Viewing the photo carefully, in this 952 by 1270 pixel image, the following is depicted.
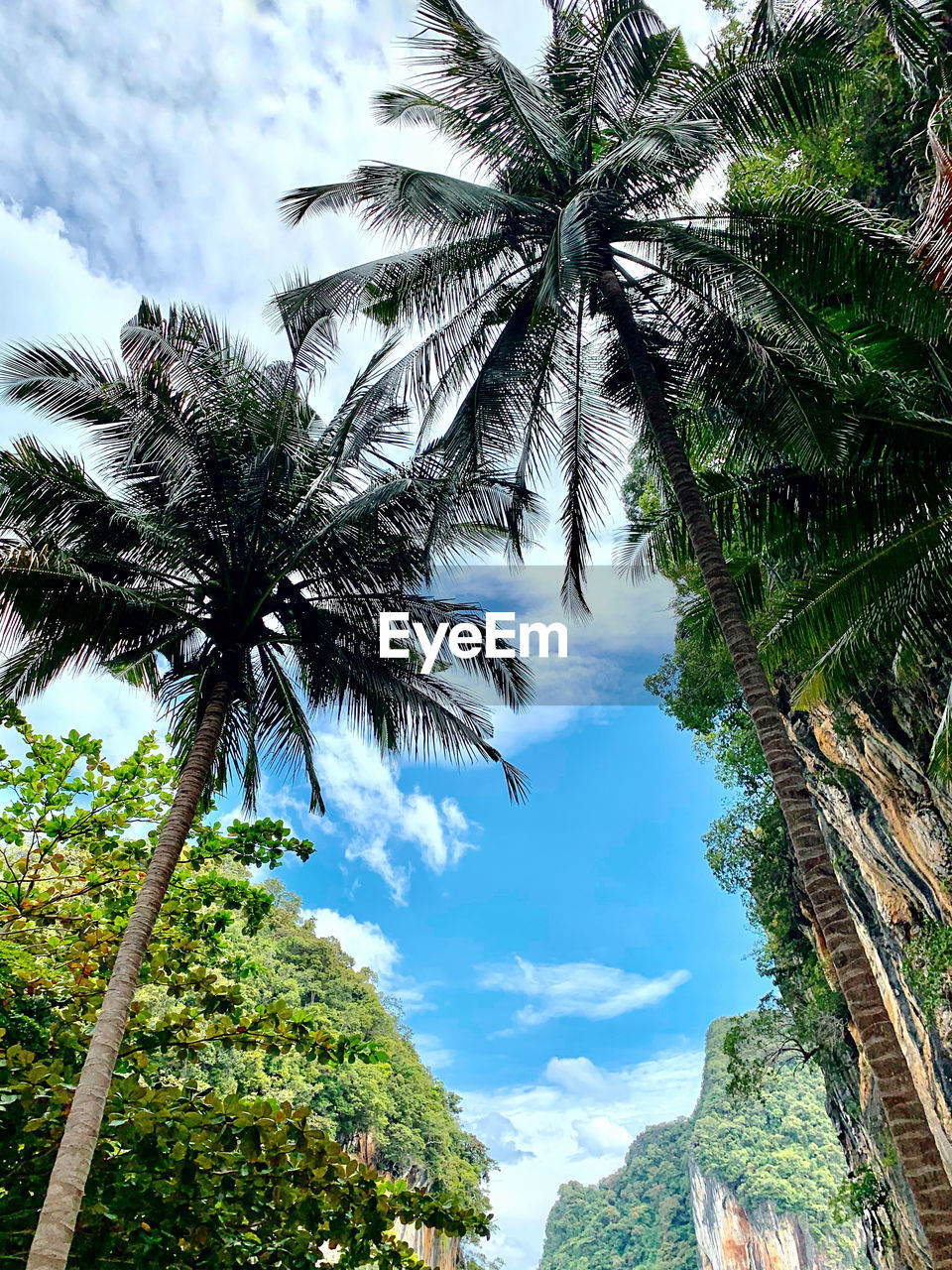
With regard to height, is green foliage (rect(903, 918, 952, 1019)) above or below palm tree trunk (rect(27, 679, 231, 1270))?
above

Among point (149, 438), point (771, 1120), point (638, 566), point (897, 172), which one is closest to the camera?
point (149, 438)

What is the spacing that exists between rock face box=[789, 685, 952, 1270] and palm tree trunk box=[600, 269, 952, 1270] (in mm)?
4720

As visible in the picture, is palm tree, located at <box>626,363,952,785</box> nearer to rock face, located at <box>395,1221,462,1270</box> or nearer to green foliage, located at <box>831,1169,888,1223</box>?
green foliage, located at <box>831,1169,888,1223</box>

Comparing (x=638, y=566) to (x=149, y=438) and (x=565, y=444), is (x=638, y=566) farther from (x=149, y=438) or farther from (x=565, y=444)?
(x=149, y=438)

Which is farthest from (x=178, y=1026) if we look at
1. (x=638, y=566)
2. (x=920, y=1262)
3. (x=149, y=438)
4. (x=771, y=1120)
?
(x=771, y=1120)

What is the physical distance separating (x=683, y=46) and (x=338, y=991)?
3058 centimetres

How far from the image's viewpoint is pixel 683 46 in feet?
29.0

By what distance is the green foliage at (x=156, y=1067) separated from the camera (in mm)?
4359

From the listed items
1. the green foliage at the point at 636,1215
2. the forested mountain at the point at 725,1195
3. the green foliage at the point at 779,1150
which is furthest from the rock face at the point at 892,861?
the green foliage at the point at 636,1215

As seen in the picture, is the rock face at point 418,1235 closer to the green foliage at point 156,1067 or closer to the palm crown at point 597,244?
the green foliage at point 156,1067

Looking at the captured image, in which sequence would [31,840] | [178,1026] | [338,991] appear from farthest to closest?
[338,991]
[31,840]
[178,1026]

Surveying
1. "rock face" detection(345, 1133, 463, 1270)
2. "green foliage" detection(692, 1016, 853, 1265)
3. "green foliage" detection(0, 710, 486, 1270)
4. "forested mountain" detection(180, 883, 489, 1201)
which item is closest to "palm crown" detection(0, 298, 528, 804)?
"green foliage" detection(0, 710, 486, 1270)

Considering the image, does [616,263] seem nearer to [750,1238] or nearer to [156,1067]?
[156,1067]

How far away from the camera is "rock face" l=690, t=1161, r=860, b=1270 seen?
188 feet
